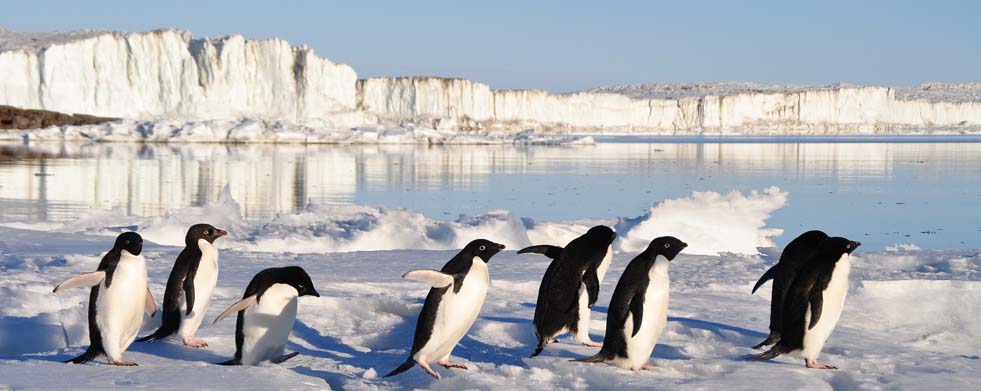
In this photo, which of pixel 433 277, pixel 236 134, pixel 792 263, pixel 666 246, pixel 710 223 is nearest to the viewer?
pixel 433 277

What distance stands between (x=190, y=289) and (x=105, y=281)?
0.52m

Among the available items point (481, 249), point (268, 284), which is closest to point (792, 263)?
point (481, 249)

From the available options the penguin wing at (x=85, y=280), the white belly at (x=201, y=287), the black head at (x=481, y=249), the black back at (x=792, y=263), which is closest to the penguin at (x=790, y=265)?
the black back at (x=792, y=263)

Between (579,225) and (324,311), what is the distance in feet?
19.7

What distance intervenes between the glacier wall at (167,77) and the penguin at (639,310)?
144ft

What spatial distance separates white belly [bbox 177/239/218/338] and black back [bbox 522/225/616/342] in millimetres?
1547

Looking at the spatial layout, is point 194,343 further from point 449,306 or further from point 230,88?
point 230,88

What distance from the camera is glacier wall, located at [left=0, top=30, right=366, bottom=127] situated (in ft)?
143

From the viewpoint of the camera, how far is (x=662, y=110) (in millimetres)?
89500

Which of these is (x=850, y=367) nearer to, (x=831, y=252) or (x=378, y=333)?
(x=831, y=252)

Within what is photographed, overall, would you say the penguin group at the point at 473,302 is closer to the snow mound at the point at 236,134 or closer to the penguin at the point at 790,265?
the penguin at the point at 790,265

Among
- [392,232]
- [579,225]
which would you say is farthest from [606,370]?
[579,225]

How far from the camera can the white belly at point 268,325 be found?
14.0ft

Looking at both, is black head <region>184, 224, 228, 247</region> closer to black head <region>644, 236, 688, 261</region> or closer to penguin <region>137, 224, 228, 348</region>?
penguin <region>137, 224, 228, 348</region>
